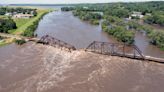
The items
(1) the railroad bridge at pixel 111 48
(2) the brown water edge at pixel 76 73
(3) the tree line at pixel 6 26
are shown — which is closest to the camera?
(2) the brown water edge at pixel 76 73

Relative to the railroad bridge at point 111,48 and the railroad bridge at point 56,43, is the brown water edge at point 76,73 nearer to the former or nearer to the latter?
the railroad bridge at point 111,48

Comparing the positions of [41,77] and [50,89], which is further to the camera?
[41,77]

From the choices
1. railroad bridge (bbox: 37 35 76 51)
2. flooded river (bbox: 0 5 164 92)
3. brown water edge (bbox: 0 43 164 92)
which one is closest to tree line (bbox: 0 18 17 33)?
railroad bridge (bbox: 37 35 76 51)

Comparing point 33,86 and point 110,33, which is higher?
point 110,33

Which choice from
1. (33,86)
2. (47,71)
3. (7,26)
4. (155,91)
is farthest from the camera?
(7,26)

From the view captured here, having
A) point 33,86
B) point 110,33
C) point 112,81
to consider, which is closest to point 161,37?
point 110,33

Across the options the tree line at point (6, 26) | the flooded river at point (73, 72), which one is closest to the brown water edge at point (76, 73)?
the flooded river at point (73, 72)

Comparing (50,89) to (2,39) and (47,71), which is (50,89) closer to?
(47,71)

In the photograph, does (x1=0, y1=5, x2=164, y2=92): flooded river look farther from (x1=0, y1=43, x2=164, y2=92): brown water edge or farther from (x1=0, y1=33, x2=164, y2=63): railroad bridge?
(x1=0, y1=33, x2=164, y2=63): railroad bridge

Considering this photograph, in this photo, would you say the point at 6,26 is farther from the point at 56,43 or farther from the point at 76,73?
the point at 76,73
